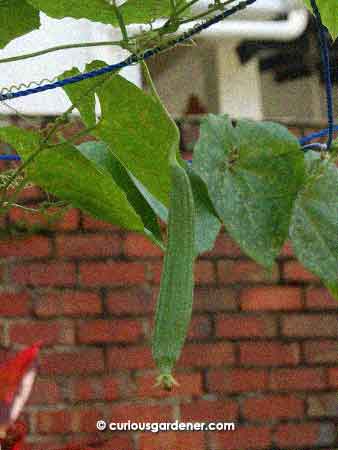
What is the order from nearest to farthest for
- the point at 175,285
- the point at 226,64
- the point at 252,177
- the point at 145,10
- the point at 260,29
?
the point at 175,285 < the point at 252,177 < the point at 145,10 < the point at 260,29 < the point at 226,64

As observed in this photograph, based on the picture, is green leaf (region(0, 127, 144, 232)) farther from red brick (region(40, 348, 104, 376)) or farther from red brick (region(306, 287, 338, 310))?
red brick (region(306, 287, 338, 310))

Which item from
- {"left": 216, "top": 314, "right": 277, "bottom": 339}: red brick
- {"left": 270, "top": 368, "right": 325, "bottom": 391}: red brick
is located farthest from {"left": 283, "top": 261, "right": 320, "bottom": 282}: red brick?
{"left": 270, "top": 368, "right": 325, "bottom": 391}: red brick

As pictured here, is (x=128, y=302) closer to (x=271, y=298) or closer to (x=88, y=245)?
(x=88, y=245)

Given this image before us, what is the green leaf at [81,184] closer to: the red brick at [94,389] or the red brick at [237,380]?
the red brick at [94,389]

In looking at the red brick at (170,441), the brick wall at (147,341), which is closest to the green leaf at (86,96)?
the brick wall at (147,341)

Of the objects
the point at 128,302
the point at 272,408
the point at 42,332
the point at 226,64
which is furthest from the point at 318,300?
the point at 226,64

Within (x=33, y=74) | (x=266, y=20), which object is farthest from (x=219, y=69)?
(x=33, y=74)
